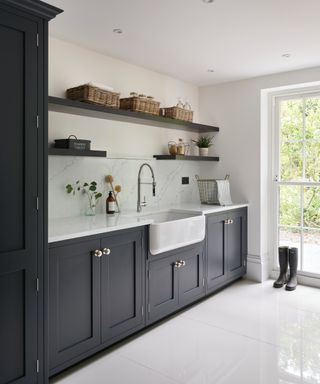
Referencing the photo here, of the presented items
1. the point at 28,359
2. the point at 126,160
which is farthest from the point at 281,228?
the point at 28,359

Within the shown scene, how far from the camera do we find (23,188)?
1.91m

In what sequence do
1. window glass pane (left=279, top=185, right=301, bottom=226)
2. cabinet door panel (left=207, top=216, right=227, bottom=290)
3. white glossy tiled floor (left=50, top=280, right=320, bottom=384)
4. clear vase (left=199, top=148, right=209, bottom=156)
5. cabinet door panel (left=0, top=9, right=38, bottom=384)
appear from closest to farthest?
cabinet door panel (left=0, top=9, right=38, bottom=384), white glossy tiled floor (left=50, top=280, right=320, bottom=384), cabinet door panel (left=207, top=216, right=227, bottom=290), window glass pane (left=279, top=185, right=301, bottom=226), clear vase (left=199, top=148, right=209, bottom=156)

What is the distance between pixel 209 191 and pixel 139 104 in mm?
1336

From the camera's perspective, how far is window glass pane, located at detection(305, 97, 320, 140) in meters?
4.03

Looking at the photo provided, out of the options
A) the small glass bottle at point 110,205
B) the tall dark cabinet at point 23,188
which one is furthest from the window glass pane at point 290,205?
the tall dark cabinet at point 23,188

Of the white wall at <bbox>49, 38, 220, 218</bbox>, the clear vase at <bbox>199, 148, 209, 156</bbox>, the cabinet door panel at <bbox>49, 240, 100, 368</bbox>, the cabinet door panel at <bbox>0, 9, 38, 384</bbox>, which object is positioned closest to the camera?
the cabinet door panel at <bbox>0, 9, 38, 384</bbox>

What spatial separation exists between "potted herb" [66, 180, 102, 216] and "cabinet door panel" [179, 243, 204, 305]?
34.6 inches

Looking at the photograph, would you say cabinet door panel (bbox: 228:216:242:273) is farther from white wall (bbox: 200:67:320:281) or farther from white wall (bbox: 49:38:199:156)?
white wall (bbox: 49:38:199:156)

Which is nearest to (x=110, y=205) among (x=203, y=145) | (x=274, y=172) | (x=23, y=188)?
(x=23, y=188)

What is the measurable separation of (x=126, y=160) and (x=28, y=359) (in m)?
2.06

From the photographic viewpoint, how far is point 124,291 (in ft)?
8.67

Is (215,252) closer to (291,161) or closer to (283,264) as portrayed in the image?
(283,264)

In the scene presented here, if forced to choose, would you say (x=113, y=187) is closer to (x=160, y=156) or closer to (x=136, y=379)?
(x=160, y=156)

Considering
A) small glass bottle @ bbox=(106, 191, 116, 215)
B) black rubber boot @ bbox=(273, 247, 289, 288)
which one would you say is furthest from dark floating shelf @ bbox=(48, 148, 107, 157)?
black rubber boot @ bbox=(273, 247, 289, 288)
